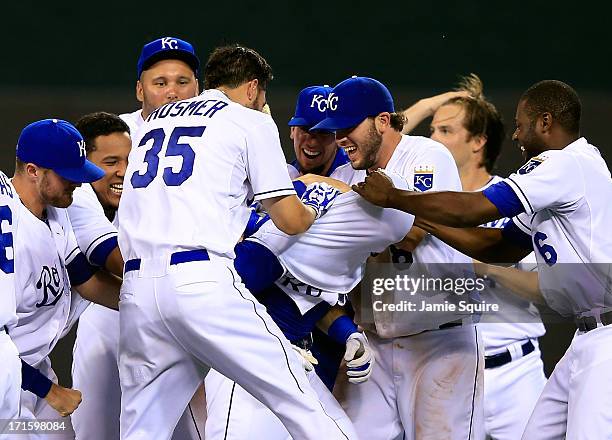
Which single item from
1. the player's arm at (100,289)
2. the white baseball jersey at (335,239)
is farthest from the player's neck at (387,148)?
the player's arm at (100,289)

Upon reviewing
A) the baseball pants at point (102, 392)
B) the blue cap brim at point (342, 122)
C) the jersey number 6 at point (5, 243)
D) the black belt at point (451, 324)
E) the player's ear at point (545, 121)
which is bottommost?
the baseball pants at point (102, 392)

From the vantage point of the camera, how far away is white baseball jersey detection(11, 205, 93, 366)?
133 inches

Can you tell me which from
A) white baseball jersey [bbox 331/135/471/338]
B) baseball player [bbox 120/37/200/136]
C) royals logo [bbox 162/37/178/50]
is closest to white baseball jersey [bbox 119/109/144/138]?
baseball player [bbox 120/37/200/136]

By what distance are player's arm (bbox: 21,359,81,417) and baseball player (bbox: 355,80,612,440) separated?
1147 millimetres

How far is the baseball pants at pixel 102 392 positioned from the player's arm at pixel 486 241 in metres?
1.21

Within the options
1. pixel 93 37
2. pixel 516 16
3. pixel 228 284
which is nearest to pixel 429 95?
pixel 516 16

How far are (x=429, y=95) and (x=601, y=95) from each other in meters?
1.03

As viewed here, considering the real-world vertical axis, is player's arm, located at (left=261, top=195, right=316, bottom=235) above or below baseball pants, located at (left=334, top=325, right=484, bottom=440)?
above

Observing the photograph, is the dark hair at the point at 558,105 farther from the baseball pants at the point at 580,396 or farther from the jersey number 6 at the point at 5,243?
the jersey number 6 at the point at 5,243

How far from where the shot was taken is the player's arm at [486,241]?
3.60 meters

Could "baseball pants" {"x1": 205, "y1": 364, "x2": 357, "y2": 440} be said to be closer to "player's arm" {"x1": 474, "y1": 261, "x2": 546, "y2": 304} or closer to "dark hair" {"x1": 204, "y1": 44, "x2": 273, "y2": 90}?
"dark hair" {"x1": 204, "y1": 44, "x2": 273, "y2": 90}

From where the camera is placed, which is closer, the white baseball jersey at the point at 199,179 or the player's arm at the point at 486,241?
the white baseball jersey at the point at 199,179

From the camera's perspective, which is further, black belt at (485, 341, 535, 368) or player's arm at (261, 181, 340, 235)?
black belt at (485, 341, 535, 368)

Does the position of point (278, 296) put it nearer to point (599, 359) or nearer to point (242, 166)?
point (242, 166)
